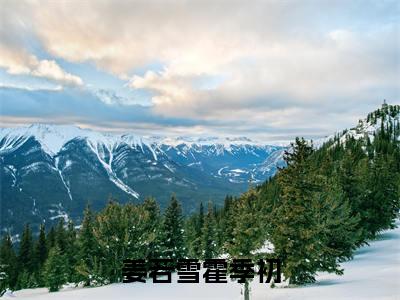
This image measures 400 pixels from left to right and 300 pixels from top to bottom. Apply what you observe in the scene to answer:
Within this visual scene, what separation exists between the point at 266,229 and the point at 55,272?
40.6 meters

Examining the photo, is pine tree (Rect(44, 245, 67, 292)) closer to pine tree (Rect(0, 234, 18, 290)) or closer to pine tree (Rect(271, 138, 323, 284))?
pine tree (Rect(0, 234, 18, 290))

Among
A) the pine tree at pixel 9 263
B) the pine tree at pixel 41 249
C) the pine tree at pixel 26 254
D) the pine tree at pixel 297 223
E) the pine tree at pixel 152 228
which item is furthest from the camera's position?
the pine tree at pixel 41 249

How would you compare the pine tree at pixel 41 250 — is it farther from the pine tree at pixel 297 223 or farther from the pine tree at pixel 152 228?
the pine tree at pixel 297 223

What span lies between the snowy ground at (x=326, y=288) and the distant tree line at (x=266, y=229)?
1.64m

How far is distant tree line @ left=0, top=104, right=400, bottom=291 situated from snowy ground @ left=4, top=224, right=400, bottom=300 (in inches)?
64.4

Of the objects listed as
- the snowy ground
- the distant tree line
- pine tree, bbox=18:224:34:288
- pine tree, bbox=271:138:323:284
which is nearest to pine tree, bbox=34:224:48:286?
the distant tree line

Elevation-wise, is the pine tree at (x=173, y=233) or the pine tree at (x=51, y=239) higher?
the pine tree at (x=173, y=233)

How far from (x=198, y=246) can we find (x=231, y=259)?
5221 centimetres

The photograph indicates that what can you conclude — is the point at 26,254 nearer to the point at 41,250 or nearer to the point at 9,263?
the point at 41,250

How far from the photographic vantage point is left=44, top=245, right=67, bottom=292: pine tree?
59.3 metres

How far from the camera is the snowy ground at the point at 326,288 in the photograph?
27203 mm

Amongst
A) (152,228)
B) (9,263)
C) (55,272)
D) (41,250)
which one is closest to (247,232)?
(152,228)

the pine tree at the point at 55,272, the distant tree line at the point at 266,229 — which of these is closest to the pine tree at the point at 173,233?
the distant tree line at the point at 266,229

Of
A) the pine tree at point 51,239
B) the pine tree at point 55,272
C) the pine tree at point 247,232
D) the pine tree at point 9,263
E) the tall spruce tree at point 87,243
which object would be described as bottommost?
the pine tree at point 9,263
